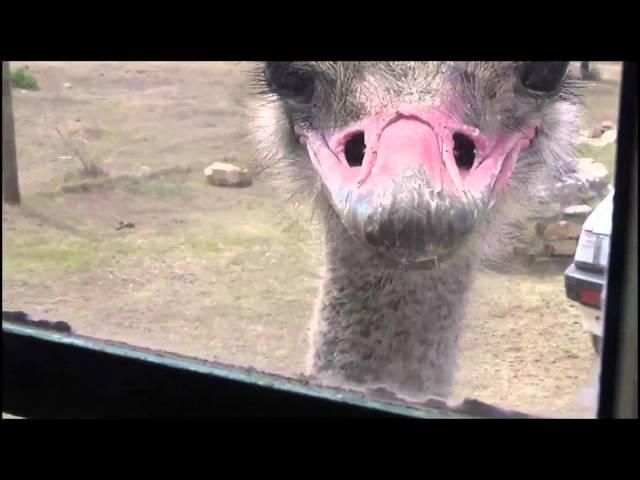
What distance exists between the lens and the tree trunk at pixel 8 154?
176 cm

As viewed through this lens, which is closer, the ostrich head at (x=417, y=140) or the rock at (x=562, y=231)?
the ostrich head at (x=417, y=140)

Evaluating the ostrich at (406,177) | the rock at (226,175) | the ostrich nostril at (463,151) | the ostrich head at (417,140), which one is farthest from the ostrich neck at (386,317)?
the rock at (226,175)

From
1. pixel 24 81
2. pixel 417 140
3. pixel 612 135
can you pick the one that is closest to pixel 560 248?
pixel 417 140

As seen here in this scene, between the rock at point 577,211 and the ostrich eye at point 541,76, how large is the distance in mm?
302

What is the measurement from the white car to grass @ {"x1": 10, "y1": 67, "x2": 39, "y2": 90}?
123cm

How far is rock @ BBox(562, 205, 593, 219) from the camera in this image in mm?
1837

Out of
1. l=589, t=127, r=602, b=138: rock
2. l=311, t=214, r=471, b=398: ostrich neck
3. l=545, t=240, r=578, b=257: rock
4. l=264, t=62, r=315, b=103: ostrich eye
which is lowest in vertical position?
l=311, t=214, r=471, b=398: ostrich neck

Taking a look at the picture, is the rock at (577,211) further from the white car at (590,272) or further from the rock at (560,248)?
the white car at (590,272)

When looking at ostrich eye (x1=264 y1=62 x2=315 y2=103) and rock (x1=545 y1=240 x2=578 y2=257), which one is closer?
ostrich eye (x1=264 y1=62 x2=315 y2=103)

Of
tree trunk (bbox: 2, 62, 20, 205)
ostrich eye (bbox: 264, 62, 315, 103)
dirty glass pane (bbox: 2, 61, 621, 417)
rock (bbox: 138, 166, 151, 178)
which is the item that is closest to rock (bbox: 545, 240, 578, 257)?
dirty glass pane (bbox: 2, 61, 621, 417)

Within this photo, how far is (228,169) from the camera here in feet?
8.72

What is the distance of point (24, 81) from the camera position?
227 centimetres

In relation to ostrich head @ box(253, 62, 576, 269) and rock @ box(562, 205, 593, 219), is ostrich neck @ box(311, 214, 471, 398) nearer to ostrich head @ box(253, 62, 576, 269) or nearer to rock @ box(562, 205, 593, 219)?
ostrich head @ box(253, 62, 576, 269)
